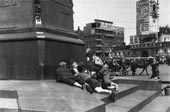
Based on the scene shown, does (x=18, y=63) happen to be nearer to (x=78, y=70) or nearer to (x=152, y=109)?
(x=78, y=70)

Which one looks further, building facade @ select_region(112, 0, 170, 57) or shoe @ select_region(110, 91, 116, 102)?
building facade @ select_region(112, 0, 170, 57)

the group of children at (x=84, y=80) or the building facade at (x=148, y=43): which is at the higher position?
the building facade at (x=148, y=43)

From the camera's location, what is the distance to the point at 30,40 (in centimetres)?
687

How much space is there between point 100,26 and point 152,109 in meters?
84.6

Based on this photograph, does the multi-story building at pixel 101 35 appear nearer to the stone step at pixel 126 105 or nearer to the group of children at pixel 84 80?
the group of children at pixel 84 80

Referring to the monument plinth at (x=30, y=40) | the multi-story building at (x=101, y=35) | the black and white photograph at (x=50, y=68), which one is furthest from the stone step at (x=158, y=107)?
the multi-story building at (x=101, y=35)

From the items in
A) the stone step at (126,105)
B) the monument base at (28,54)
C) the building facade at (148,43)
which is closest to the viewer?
the stone step at (126,105)

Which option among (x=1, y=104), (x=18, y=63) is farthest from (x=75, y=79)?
(x=1, y=104)

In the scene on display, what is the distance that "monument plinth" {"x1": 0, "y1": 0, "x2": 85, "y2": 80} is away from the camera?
→ 22.3ft

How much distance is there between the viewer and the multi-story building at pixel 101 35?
84.4m

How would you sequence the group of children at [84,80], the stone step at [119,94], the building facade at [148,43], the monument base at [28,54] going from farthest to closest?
1. the building facade at [148,43]
2. the monument base at [28,54]
3. the group of children at [84,80]
4. the stone step at [119,94]

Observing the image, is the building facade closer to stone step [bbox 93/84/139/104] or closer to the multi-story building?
the multi-story building

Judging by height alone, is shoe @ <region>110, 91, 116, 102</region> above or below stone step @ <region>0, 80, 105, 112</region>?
below

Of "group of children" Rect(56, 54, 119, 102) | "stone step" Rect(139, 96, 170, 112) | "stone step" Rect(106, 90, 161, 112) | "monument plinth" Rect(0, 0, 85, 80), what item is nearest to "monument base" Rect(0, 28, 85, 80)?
"monument plinth" Rect(0, 0, 85, 80)
